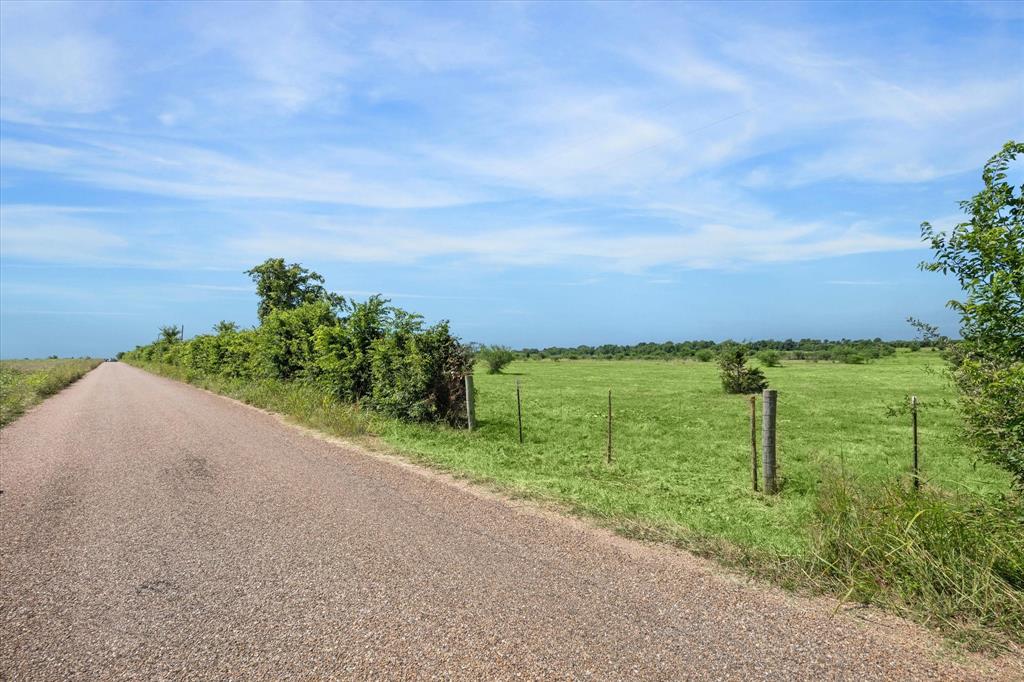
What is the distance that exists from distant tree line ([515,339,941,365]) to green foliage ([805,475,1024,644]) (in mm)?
25530

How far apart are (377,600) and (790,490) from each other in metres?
6.65

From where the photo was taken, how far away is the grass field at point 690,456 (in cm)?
682

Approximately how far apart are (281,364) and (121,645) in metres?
19.9

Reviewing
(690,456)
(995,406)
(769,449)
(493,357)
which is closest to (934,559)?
(995,406)

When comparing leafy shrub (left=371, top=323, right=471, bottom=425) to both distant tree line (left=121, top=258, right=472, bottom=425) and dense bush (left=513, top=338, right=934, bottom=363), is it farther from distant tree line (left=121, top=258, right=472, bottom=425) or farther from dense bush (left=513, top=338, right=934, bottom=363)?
dense bush (left=513, top=338, right=934, bottom=363)

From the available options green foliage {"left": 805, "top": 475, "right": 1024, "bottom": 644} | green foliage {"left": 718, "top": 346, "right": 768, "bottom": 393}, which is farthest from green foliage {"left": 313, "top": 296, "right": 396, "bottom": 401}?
green foliage {"left": 718, "top": 346, "right": 768, "bottom": 393}

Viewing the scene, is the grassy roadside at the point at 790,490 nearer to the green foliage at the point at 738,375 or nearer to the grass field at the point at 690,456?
the grass field at the point at 690,456

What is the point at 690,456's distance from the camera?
12047 millimetres

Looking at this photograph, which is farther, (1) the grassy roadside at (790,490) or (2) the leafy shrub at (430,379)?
(2) the leafy shrub at (430,379)

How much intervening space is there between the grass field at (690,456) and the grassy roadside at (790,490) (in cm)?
4

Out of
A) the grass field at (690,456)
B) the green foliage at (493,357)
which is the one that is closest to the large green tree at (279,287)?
the green foliage at (493,357)

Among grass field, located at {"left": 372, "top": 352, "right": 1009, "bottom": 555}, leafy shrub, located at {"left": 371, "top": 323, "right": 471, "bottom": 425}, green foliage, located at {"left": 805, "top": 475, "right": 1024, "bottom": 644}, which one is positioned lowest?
grass field, located at {"left": 372, "top": 352, "right": 1009, "bottom": 555}

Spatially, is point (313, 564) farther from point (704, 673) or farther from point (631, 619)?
point (704, 673)

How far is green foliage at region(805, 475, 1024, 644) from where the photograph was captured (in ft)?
13.1
